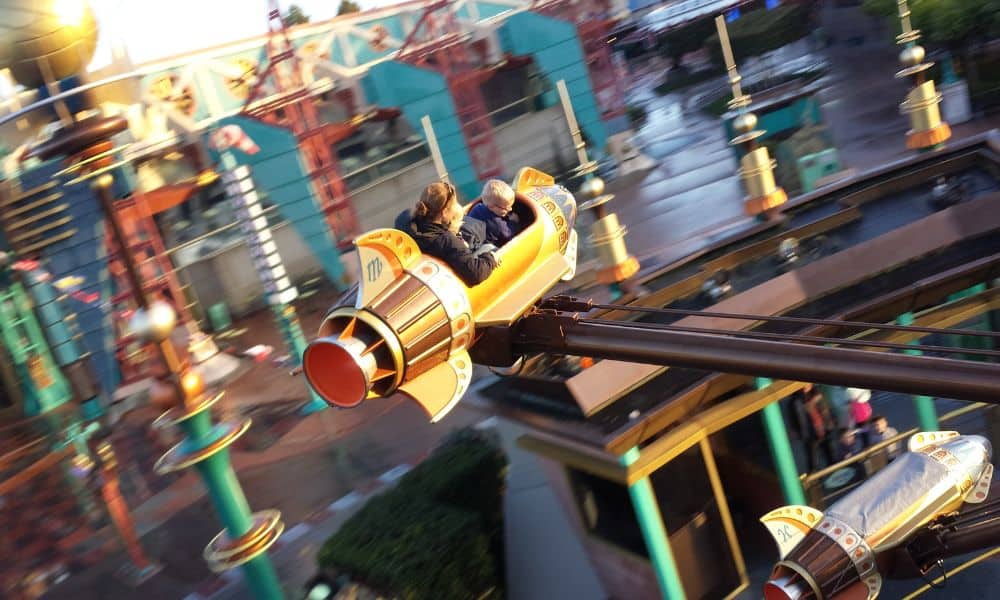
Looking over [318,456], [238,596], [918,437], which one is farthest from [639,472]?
[318,456]

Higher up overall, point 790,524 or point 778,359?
point 778,359

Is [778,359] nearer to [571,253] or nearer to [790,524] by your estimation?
[571,253]

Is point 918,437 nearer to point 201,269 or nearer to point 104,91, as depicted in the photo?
point 104,91

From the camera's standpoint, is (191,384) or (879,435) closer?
(191,384)

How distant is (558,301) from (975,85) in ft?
49.7

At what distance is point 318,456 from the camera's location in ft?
34.6

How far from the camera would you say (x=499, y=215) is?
2420 mm

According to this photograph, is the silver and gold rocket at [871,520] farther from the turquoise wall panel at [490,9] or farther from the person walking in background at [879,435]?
the turquoise wall panel at [490,9]

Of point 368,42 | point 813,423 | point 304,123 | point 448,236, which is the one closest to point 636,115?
point 368,42

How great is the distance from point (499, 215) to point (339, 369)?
0.77m

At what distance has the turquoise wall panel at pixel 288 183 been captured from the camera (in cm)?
1458

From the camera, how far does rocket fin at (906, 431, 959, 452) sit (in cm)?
402

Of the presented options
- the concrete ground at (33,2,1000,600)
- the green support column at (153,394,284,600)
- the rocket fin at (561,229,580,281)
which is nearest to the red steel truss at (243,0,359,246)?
the concrete ground at (33,2,1000,600)

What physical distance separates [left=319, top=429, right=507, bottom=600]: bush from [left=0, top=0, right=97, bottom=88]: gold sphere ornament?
12.1ft
